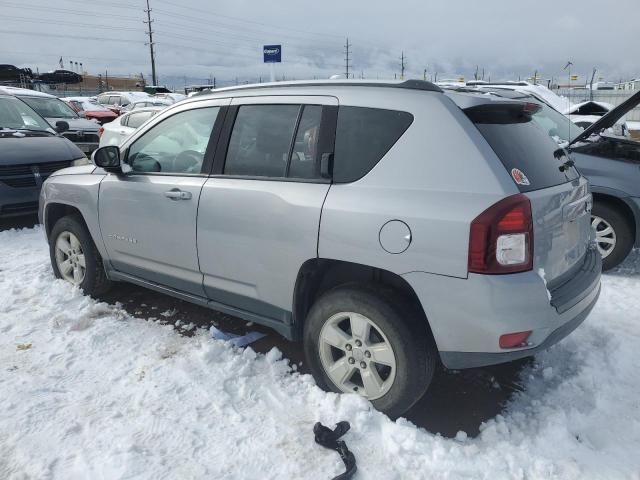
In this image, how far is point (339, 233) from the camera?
2.72 m

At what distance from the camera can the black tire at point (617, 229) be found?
5.07m

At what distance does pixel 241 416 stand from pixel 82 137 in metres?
10.7

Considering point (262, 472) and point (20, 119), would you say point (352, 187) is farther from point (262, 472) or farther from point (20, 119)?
point (20, 119)

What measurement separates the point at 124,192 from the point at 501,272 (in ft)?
9.44

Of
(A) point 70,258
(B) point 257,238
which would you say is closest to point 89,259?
(A) point 70,258

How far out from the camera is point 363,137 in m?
2.79

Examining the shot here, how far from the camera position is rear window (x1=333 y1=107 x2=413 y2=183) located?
270 centimetres

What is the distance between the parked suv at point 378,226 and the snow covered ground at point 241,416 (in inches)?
12.3

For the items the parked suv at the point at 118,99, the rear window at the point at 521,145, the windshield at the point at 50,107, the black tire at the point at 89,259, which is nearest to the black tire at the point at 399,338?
the rear window at the point at 521,145

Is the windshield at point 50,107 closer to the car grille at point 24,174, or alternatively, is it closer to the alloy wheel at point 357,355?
the car grille at point 24,174

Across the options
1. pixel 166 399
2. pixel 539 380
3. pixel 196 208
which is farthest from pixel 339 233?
pixel 539 380

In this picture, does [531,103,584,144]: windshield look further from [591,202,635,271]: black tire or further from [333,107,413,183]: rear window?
[333,107,413,183]: rear window

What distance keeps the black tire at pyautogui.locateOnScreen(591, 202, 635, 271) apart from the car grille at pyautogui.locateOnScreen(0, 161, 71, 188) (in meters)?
6.75

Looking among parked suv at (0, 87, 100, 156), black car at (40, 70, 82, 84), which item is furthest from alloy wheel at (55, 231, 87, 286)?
black car at (40, 70, 82, 84)
